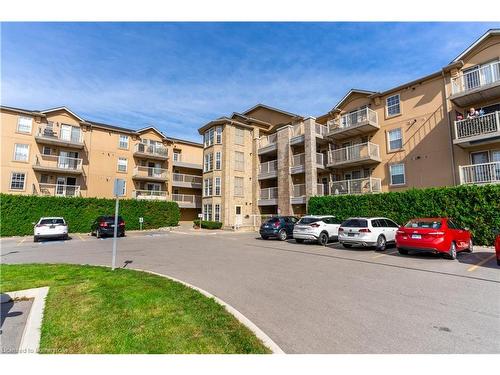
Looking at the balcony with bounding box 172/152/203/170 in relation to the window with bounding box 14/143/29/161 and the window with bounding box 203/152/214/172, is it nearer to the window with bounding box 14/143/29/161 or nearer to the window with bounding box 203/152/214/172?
the window with bounding box 203/152/214/172

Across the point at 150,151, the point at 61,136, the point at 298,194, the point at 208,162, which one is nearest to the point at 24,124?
the point at 61,136

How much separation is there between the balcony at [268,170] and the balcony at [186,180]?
38.5 feet

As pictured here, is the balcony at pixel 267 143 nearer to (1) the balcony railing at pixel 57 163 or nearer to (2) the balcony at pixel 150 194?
(2) the balcony at pixel 150 194

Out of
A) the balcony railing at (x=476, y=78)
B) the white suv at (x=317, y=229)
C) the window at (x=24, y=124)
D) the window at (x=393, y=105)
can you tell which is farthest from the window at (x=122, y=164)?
the balcony railing at (x=476, y=78)

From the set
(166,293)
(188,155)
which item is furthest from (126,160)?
(166,293)

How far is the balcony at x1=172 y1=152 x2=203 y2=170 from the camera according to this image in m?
39.4

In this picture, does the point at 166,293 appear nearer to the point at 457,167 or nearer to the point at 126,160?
the point at 457,167

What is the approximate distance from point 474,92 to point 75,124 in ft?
120

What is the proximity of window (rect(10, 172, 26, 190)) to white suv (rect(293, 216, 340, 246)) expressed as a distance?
2818cm

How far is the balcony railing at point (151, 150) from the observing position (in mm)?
35453

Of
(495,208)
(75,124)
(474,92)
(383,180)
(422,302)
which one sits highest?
(75,124)

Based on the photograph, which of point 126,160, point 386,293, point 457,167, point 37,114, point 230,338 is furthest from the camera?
point 126,160

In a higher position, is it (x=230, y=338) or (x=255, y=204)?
(x=255, y=204)

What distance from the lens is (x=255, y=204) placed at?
32.4 meters
